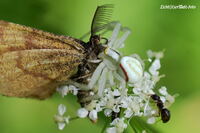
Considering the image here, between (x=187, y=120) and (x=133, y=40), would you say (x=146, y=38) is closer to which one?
(x=133, y=40)

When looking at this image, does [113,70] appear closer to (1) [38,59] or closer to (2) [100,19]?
(2) [100,19]

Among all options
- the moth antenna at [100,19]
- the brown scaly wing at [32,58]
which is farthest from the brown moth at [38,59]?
the moth antenna at [100,19]

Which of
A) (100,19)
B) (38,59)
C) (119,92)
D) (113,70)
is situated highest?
(100,19)

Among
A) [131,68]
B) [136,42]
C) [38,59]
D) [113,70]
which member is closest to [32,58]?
[38,59]

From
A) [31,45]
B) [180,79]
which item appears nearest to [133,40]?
[180,79]

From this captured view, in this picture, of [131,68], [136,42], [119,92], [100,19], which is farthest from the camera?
[136,42]

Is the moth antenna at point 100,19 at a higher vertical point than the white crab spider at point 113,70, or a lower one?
higher

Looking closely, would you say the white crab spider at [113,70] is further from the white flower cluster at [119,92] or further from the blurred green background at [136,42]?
the blurred green background at [136,42]

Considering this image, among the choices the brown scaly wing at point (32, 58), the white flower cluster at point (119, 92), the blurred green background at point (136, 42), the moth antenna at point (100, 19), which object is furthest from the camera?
the blurred green background at point (136, 42)
